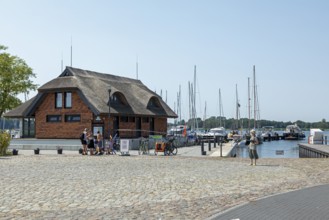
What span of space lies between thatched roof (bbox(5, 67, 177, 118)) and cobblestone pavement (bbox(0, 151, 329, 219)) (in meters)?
20.9

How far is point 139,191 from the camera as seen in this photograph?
39.0 feet

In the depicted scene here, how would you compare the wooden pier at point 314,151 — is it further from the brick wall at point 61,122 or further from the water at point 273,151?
the brick wall at point 61,122

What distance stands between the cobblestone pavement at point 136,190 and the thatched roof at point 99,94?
20856mm

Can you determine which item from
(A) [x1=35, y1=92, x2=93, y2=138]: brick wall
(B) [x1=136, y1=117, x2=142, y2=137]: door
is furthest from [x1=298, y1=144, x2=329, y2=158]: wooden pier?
(A) [x1=35, y1=92, x2=93, y2=138]: brick wall

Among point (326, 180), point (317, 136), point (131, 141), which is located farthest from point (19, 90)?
point (326, 180)

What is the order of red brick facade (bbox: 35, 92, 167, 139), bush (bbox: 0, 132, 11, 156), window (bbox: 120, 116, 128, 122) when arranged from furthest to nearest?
window (bbox: 120, 116, 128, 122) → red brick facade (bbox: 35, 92, 167, 139) → bush (bbox: 0, 132, 11, 156)

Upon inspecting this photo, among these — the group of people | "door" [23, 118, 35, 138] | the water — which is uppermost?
"door" [23, 118, 35, 138]

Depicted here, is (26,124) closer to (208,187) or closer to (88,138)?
(88,138)

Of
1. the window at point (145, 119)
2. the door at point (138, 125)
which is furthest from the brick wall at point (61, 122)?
the window at point (145, 119)

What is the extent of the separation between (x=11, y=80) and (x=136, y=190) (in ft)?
109

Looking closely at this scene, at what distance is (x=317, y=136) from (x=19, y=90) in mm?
31206

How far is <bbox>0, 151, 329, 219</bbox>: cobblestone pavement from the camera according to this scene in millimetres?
9070

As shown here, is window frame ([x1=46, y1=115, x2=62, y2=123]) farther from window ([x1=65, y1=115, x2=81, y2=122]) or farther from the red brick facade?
window ([x1=65, y1=115, x2=81, y2=122])

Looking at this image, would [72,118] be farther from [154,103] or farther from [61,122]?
[154,103]
